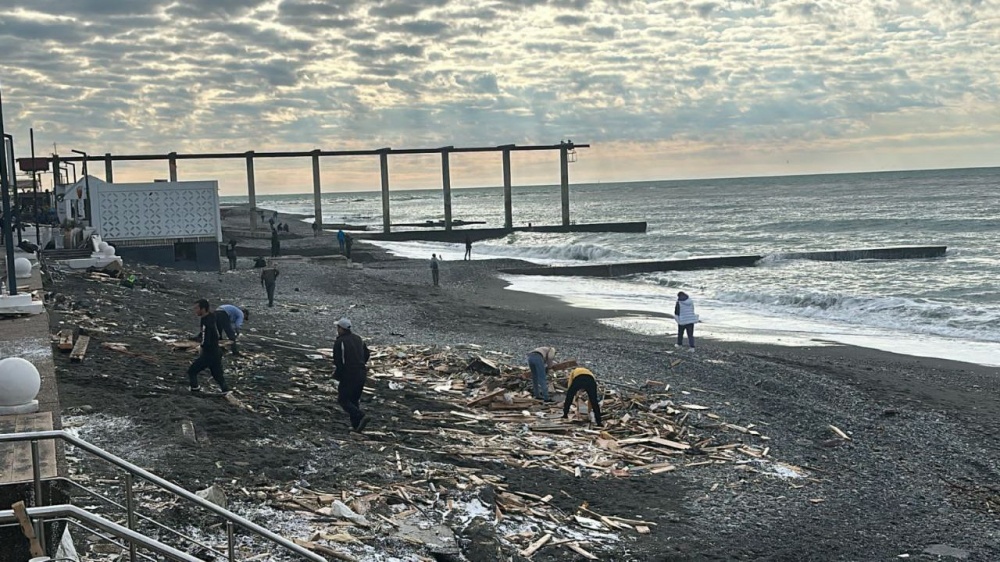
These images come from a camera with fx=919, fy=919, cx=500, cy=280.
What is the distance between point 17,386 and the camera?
29.7 feet

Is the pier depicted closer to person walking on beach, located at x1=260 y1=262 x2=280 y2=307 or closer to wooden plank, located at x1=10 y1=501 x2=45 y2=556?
person walking on beach, located at x1=260 y1=262 x2=280 y2=307

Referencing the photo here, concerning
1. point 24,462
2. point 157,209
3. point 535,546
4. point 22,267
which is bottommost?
point 535,546

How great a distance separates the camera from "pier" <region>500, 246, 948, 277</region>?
42.4 m

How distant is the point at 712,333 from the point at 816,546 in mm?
16154

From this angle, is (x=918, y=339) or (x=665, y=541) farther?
(x=918, y=339)

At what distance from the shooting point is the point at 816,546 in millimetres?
9453

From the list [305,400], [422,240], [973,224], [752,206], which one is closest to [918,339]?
[305,400]

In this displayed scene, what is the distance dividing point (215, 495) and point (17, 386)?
2.50 m

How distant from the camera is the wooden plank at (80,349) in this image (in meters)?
13.1

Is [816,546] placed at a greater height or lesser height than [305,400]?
lesser

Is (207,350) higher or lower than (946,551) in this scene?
higher

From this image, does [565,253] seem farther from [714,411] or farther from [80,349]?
[80,349]

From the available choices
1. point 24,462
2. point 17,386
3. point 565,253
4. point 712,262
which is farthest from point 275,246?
point 24,462

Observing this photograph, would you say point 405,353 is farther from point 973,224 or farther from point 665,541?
point 973,224
